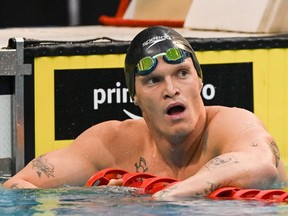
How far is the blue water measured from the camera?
432 centimetres

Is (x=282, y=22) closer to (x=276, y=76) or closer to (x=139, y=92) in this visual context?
(x=276, y=76)

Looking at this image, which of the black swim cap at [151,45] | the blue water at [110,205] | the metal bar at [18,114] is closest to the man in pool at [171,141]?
the black swim cap at [151,45]

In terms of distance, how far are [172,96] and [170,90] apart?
0.09ft

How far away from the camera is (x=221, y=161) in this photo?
15.3ft

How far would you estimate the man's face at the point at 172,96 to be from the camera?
4.80 m

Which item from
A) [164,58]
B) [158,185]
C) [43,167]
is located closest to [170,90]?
[164,58]

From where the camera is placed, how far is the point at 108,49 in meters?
6.21

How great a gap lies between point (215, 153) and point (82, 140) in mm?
Result: 621

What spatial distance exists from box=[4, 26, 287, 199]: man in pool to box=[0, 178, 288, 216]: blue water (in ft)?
0.35

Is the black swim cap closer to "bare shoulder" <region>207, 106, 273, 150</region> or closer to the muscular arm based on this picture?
"bare shoulder" <region>207, 106, 273, 150</region>

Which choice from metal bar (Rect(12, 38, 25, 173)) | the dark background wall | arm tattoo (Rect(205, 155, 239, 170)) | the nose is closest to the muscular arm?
arm tattoo (Rect(205, 155, 239, 170))

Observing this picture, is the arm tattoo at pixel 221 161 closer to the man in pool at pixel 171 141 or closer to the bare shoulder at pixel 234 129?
the man in pool at pixel 171 141

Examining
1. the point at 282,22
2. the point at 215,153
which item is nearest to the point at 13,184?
the point at 215,153

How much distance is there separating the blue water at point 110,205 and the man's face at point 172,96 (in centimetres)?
32
